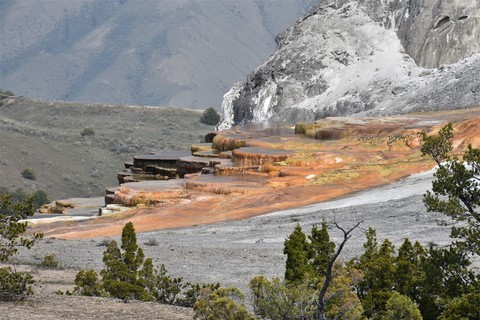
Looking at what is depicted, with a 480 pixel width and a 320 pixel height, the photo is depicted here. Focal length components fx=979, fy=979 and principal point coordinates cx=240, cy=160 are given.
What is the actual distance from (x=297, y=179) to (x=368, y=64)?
3284cm

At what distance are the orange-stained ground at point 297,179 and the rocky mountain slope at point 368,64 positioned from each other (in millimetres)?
12411

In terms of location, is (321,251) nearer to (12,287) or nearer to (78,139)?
(12,287)

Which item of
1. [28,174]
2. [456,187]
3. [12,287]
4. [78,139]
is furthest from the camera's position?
[78,139]

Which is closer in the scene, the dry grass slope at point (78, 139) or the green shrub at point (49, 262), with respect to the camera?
the green shrub at point (49, 262)

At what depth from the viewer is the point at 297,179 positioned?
1173 inches

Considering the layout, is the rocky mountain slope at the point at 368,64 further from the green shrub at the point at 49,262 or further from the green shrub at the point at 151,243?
the green shrub at the point at 49,262

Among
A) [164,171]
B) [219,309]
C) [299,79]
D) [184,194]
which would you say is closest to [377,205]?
[184,194]

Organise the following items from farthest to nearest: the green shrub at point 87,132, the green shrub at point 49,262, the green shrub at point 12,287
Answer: the green shrub at point 87,132, the green shrub at point 49,262, the green shrub at point 12,287

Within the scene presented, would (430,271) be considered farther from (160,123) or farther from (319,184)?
(160,123)

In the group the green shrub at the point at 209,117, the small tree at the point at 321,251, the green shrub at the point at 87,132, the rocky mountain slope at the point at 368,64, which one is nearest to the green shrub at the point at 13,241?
the small tree at the point at 321,251

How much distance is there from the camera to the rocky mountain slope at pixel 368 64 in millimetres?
52531

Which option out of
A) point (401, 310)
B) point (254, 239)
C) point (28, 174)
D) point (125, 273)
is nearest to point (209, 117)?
point (28, 174)

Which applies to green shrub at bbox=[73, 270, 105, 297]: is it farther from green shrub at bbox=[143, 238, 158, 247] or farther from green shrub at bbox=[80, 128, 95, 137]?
green shrub at bbox=[80, 128, 95, 137]

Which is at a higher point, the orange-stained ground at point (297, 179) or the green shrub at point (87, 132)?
the green shrub at point (87, 132)
